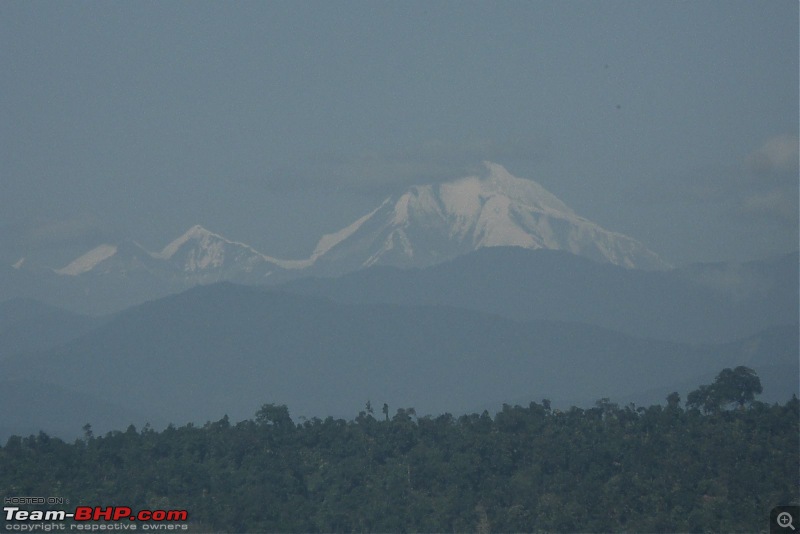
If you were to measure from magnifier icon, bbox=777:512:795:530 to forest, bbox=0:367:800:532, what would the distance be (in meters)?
4.23

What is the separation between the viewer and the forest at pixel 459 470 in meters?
46.1

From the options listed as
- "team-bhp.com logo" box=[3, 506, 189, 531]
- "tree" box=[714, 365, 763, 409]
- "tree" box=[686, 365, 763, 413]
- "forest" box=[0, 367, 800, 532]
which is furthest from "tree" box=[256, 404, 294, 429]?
"tree" box=[714, 365, 763, 409]

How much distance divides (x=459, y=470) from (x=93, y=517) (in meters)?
16.9

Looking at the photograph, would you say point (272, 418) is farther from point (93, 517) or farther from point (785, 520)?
point (785, 520)

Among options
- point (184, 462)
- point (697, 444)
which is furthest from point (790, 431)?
point (184, 462)

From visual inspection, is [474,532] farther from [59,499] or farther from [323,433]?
[59,499]

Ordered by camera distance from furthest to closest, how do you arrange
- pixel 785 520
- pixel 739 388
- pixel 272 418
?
pixel 739 388 → pixel 272 418 → pixel 785 520

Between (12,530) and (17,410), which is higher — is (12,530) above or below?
below

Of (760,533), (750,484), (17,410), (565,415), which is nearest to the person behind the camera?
(760,533)

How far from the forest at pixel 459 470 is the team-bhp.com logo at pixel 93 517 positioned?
2.07 m

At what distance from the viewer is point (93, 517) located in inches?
1610

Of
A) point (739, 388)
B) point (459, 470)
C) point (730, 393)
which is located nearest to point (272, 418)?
point (459, 470)

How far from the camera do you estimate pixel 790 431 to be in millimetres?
52031

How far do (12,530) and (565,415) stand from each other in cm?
2822
